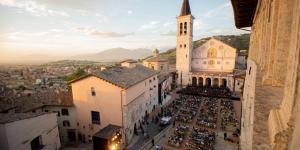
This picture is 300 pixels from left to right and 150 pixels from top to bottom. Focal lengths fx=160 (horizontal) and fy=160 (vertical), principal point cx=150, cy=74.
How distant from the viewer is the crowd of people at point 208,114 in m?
20.0

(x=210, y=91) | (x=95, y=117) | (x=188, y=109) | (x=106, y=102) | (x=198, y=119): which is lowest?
(x=198, y=119)

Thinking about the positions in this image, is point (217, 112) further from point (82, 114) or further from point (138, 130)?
point (82, 114)

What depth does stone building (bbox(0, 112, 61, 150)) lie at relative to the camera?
11766mm

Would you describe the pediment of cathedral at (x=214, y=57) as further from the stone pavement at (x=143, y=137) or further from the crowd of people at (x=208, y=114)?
the stone pavement at (x=143, y=137)

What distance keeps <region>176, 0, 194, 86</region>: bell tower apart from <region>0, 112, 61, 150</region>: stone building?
2990cm

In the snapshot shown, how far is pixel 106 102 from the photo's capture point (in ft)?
57.5

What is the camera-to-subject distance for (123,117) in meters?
17.1

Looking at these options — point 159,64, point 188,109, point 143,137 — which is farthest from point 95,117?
point 159,64

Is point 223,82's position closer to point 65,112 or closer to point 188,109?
point 188,109

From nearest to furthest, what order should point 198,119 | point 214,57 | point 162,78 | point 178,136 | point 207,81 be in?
point 178,136, point 198,119, point 162,78, point 214,57, point 207,81

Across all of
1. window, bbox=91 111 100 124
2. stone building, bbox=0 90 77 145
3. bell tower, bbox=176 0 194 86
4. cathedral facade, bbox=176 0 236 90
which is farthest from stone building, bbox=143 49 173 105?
stone building, bbox=0 90 77 145

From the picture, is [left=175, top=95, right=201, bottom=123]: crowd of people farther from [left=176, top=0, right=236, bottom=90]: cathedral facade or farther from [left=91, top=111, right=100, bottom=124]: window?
[left=91, top=111, right=100, bottom=124]: window

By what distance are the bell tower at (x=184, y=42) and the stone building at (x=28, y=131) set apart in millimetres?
29903

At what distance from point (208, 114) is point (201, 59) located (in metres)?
20.2
